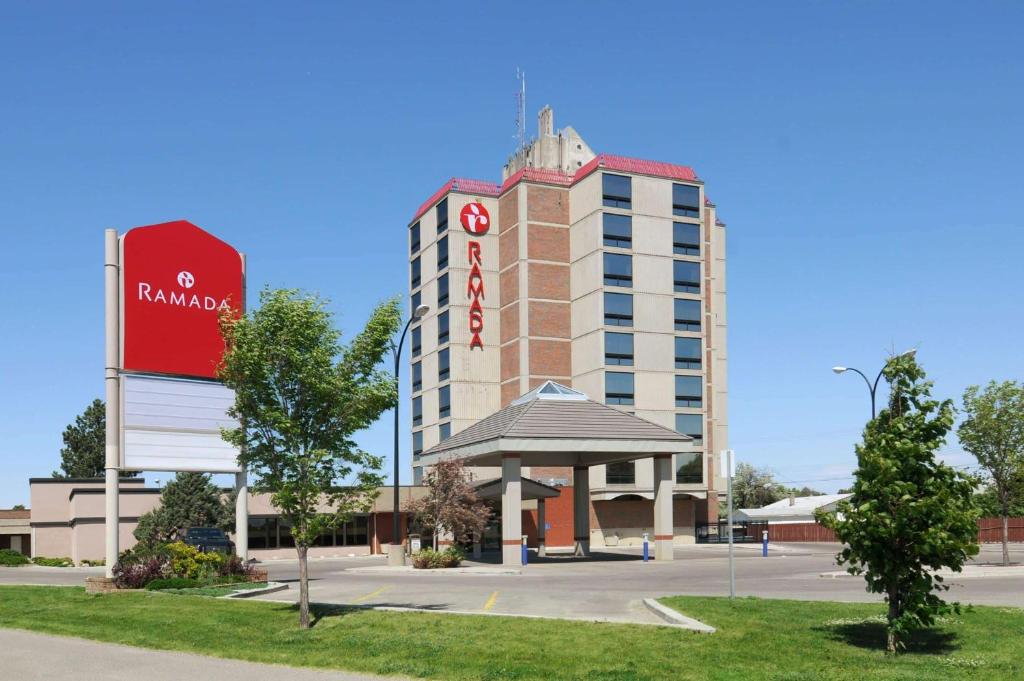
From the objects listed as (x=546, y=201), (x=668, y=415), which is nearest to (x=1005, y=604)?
(x=668, y=415)

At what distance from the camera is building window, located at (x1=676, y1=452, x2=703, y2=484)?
7650 centimetres

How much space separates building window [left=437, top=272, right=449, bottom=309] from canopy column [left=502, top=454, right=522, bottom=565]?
44002 mm

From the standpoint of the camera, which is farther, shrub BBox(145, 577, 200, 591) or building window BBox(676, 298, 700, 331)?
building window BBox(676, 298, 700, 331)

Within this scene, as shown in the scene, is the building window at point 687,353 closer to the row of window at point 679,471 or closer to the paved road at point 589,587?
the row of window at point 679,471

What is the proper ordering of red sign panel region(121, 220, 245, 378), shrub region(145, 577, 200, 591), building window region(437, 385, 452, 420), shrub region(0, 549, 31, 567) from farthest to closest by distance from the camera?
building window region(437, 385, 452, 420) < shrub region(0, 549, 31, 567) < red sign panel region(121, 220, 245, 378) < shrub region(145, 577, 200, 591)

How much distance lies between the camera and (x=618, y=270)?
3054 inches

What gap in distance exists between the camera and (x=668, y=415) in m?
77.6

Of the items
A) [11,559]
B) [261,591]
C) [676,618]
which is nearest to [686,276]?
[11,559]

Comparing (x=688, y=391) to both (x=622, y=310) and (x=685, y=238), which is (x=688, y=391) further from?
(x=685, y=238)

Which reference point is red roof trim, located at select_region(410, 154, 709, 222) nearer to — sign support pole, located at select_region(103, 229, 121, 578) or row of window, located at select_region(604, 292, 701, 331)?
row of window, located at select_region(604, 292, 701, 331)

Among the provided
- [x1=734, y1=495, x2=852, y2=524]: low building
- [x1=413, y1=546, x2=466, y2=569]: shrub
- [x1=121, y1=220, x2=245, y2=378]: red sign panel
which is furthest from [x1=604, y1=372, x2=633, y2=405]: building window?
[x1=121, y1=220, x2=245, y2=378]: red sign panel

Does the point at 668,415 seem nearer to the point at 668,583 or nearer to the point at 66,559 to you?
the point at 66,559

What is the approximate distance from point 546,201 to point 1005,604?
2457 inches

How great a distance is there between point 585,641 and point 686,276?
66.3m
